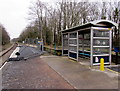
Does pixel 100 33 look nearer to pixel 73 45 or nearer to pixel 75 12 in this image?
pixel 73 45

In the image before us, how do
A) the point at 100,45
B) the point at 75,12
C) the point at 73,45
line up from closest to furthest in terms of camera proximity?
the point at 100,45, the point at 73,45, the point at 75,12

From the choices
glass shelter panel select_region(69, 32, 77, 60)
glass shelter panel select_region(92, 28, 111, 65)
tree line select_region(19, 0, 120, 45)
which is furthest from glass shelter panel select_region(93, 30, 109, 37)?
tree line select_region(19, 0, 120, 45)

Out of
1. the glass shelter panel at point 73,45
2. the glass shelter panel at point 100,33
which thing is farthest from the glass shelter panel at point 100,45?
the glass shelter panel at point 73,45

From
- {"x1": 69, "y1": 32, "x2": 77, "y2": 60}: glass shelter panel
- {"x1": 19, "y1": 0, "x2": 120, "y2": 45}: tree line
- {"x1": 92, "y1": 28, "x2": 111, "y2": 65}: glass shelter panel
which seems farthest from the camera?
{"x1": 19, "y1": 0, "x2": 120, "y2": 45}: tree line

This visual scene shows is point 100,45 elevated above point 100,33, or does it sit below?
below

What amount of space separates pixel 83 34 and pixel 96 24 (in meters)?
3.62

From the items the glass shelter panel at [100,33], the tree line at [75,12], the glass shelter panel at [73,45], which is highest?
the tree line at [75,12]

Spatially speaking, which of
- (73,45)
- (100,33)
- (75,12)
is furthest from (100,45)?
(75,12)

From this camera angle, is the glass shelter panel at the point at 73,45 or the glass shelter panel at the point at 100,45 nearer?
the glass shelter panel at the point at 100,45

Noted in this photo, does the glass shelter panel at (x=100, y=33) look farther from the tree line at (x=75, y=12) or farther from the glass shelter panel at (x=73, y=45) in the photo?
the tree line at (x=75, y=12)

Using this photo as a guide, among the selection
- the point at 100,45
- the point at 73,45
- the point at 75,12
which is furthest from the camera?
the point at 75,12

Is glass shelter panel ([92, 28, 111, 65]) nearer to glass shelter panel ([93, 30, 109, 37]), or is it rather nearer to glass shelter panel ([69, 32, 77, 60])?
glass shelter panel ([93, 30, 109, 37])

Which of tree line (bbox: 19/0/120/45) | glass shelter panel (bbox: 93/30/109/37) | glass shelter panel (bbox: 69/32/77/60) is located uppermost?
tree line (bbox: 19/0/120/45)

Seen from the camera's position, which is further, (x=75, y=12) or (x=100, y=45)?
(x=75, y=12)
